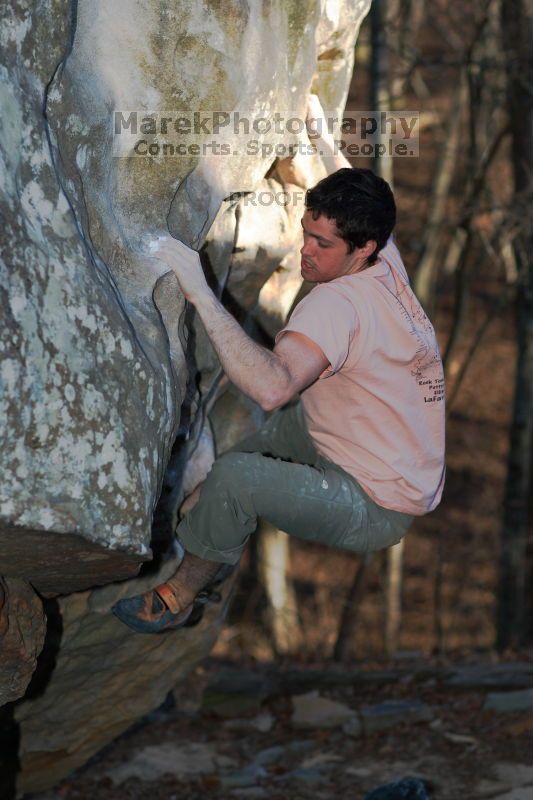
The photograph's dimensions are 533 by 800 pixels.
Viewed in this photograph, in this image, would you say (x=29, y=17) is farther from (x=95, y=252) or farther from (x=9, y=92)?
(x=95, y=252)

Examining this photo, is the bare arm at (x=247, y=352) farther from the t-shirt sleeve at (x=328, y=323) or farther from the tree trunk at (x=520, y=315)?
the tree trunk at (x=520, y=315)

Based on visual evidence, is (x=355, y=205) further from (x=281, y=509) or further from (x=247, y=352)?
(x=281, y=509)

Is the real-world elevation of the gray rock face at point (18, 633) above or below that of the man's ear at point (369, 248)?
below

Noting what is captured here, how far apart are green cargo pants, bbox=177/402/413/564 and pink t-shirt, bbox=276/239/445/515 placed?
90 millimetres

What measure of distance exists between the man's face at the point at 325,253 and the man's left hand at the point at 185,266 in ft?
1.59

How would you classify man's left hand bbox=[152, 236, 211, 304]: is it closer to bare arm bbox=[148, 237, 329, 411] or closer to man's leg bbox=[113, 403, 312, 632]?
bare arm bbox=[148, 237, 329, 411]

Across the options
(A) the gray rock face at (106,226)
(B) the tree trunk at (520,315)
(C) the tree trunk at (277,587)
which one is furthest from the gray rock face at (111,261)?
(C) the tree trunk at (277,587)

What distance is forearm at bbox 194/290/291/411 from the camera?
12.2ft

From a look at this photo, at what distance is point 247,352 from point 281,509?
673 mm

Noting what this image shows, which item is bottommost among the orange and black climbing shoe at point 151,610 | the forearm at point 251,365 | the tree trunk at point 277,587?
the tree trunk at point 277,587

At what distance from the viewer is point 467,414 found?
15.8 meters

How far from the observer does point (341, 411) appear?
14.1ft

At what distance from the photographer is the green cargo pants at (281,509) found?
404 cm

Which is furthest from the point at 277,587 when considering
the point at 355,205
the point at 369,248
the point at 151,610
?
the point at 355,205
